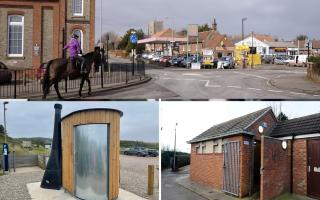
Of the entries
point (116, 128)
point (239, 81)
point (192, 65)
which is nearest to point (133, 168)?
point (116, 128)

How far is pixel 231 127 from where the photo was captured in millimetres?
3512

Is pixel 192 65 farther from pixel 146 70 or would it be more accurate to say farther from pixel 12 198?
pixel 12 198

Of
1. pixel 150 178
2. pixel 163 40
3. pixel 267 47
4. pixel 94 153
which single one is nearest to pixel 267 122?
pixel 150 178

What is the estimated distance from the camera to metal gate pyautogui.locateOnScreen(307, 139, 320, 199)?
3.33 meters

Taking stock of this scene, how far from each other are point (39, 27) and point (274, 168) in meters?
5.36

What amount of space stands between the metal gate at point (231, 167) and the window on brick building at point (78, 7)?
4.32 m

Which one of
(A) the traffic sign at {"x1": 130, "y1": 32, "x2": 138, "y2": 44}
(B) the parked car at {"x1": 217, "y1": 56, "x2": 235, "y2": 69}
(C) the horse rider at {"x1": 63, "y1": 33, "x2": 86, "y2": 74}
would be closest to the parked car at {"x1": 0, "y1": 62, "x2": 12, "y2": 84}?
(C) the horse rider at {"x1": 63, "y1": 33, "x2": 86, "y2": 74}

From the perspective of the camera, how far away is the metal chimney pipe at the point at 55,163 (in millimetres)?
3762

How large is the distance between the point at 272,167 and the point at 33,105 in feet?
6.94

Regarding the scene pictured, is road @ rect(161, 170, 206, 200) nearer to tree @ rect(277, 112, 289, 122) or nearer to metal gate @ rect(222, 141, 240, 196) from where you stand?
metal gate @ rect(222, 141, 240, 196)

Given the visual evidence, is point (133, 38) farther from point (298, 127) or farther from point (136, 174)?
point (298, 127)

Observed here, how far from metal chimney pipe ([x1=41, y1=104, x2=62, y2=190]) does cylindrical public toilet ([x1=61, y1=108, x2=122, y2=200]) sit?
10cm

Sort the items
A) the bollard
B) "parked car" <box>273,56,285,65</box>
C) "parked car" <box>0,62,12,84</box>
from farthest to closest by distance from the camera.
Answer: "parked car" <box>273,56,285,65</box>, "parked car" <box>0,62,12,84</box>, the bollard

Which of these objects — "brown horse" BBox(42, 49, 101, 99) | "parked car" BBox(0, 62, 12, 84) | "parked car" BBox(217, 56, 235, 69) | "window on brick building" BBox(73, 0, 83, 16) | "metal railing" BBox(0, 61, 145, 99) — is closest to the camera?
"metal railing" BBox(0, 61, 145, 99)
